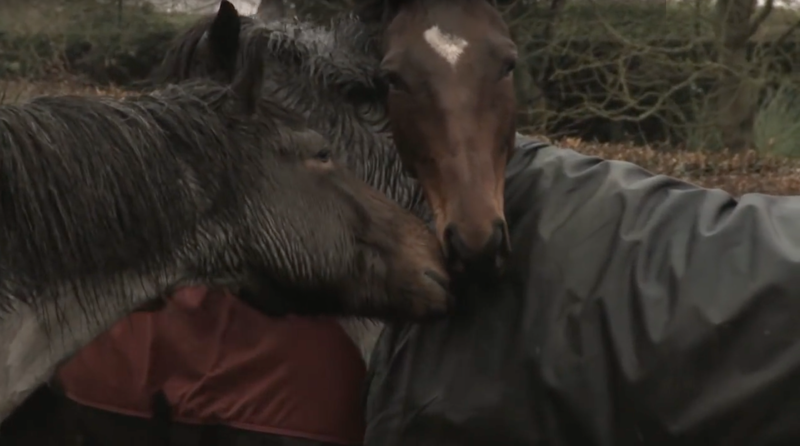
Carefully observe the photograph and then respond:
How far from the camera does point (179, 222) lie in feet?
5.74

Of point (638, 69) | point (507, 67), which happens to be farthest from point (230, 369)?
point (638, 69)

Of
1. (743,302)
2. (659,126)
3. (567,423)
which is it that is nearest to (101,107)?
(567,423)

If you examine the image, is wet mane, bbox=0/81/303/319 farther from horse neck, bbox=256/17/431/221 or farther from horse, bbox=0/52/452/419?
horse neck, bbox=256/17/431/221

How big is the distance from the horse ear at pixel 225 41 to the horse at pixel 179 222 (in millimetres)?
110

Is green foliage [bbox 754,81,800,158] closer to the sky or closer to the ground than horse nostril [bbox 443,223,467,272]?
closer to the ground

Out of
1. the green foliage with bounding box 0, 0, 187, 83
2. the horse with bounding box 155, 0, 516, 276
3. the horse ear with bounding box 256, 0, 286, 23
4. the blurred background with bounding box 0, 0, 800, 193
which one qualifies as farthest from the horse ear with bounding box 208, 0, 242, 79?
the green foliage with bounding box 0, 0, 187, 83

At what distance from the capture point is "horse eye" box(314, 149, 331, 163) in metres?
1.93

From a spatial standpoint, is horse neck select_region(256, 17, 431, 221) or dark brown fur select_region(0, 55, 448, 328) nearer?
dark brown fur select_region(0, 55, 448, 328)

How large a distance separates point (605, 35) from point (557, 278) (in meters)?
6.50

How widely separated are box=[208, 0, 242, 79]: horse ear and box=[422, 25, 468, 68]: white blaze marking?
396 mm

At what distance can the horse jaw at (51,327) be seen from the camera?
64.2 inches

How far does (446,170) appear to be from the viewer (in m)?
1.89

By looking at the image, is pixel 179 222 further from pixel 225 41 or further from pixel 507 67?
pixel 507 67

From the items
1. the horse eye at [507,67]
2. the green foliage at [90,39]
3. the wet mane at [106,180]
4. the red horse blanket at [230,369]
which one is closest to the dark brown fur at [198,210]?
the wet mane at [106,180]
